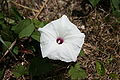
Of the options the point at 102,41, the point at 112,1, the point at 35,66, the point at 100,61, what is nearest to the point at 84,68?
the point at 100,61

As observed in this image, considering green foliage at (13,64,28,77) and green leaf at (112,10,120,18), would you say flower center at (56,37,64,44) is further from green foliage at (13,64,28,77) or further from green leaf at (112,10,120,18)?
green leaf at (112,10,120,18)

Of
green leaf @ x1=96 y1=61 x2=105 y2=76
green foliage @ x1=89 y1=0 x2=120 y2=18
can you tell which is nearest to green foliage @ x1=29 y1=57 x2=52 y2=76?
green leaf @ x1=96 y1=61 x2=105 y2=76

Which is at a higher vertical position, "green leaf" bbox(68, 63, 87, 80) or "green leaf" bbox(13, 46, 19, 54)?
"green leaf" bbox(13, 46, 19, 54)

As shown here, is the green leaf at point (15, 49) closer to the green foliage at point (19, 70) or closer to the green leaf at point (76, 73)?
the green foliage at point (19, 70)

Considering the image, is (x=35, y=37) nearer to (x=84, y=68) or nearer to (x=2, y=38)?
(x=2, y=38)

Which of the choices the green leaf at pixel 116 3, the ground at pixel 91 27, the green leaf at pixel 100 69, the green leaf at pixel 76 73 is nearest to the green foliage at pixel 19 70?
the ground at pixel 91 27
